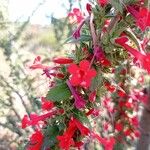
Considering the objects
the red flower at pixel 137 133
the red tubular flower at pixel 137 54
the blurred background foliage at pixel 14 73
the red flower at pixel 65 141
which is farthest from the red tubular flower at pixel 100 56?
the red flower at pixel 137 133

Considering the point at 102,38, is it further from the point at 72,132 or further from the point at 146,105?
the point at 146,105

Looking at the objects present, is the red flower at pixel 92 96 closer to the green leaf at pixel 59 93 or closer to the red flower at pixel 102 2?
the green leaf at pixel 59 93

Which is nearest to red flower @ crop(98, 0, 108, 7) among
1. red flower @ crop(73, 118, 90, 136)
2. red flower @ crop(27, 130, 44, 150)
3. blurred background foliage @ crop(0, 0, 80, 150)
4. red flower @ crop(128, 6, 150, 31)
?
red flower @ crop(128, 6, 150, 31)

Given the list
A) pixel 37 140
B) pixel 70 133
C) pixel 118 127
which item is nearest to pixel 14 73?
pixel 118 127

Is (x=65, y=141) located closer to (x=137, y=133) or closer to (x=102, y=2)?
(x=102, y=2)

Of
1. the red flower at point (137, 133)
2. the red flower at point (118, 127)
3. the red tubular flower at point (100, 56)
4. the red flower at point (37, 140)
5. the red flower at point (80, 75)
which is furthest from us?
the red flower at point (137, 133)

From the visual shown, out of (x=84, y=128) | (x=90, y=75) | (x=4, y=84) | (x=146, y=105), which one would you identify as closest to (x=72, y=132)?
(x=84, y=128)

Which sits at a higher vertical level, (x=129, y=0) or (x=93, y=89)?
(x=129, y=0)
